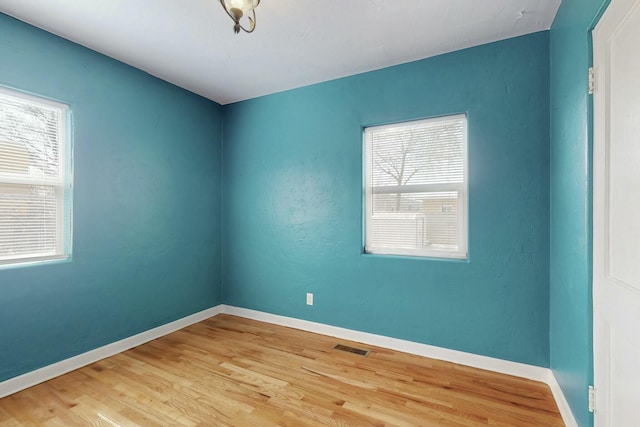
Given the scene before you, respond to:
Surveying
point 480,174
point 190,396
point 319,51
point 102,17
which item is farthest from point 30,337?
point 480,174

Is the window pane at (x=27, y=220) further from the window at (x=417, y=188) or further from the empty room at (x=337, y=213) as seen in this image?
the window at (x=417, y=188)

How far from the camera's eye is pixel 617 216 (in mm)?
1183

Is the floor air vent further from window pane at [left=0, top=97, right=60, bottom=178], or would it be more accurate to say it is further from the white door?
window pane at [left=0, top=97, right=60, bottom=178]

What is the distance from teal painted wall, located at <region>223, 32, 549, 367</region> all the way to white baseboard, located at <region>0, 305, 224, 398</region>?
74cm

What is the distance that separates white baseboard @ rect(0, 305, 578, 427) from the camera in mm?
2047

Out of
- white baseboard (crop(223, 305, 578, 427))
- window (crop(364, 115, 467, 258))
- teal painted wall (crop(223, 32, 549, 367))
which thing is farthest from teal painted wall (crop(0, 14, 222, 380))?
window (crop(364, 115, 467, 258))

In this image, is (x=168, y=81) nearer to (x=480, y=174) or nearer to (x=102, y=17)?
(x=102, y=17)

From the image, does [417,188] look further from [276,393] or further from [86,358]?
[86,358]

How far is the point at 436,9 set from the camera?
6.50 ft

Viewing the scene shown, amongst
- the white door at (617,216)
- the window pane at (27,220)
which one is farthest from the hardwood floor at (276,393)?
the window pane at (27,220)

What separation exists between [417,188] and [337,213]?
2.69ft

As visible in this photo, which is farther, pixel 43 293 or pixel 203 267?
A: pixel 203 267

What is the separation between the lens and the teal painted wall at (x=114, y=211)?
7.02 feet

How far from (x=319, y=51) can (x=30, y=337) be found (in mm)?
3131
